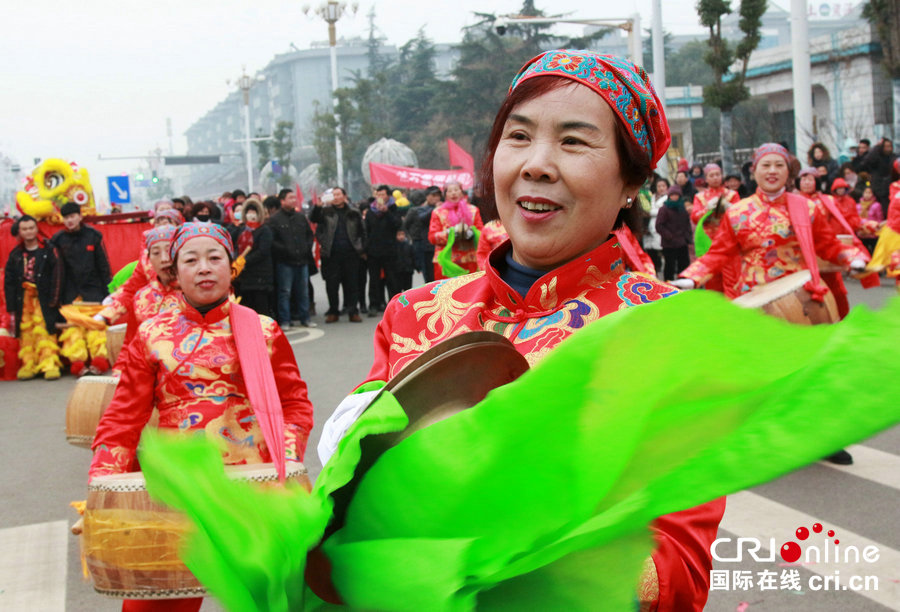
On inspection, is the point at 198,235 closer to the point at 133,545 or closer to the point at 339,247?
the point at 133,545

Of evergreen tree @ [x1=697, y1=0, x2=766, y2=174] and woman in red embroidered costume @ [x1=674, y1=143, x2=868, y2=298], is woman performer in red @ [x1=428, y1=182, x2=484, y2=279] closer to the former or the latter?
woman in red embroidered costume @ [x1=674, y1=143, x2=868, y2=298]

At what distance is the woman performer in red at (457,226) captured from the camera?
484 inches

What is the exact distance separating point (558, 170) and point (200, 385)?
2485mm

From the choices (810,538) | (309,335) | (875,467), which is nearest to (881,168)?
(309,335)

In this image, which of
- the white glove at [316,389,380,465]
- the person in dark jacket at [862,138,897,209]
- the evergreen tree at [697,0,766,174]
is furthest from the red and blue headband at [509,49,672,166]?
the evergreen tree at [697,0,766,174]

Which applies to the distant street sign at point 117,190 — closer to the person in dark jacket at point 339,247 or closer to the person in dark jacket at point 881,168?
the person in dark jacket at point 339,247

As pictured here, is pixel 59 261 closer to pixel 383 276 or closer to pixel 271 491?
pixel 383 276

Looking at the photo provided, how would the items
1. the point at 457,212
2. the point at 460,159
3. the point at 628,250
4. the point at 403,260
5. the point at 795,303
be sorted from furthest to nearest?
the point at 460,159 < the point at 403,260 < the point at 457,212 < the point at 628,250 < the point at 795,303

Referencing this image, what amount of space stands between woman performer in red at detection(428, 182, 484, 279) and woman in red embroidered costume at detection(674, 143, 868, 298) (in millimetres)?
6025

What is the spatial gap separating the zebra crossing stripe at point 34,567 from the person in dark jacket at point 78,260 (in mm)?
5541

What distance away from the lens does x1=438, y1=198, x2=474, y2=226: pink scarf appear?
12.5 m

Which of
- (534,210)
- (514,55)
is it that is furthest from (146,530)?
(514,55)

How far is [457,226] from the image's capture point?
12.2 m

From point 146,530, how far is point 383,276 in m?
11.9
